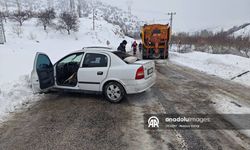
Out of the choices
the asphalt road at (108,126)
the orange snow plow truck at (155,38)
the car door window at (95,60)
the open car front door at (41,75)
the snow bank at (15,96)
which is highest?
the orange snow plow truck at (155,38)

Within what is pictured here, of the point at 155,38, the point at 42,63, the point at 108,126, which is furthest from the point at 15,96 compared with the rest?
the point at 155,38

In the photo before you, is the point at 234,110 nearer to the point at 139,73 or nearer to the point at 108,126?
the point at 139,73

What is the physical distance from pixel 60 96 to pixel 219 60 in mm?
12893

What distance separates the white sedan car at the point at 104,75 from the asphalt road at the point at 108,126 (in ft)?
1.40

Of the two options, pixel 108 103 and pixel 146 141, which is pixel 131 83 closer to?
pixel 108 103

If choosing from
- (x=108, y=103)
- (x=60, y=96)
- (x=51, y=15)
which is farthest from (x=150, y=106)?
(x=51, y=15)


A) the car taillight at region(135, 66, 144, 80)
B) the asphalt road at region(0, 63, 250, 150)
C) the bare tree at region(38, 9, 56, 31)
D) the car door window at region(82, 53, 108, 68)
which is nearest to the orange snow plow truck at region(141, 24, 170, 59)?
the asphalt road at region(0, 63, 250, 150)

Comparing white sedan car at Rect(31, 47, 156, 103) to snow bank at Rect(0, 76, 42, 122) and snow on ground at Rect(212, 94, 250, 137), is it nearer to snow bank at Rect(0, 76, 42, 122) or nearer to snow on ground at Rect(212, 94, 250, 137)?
snow bank at Rect(0, 76, 42, 122)

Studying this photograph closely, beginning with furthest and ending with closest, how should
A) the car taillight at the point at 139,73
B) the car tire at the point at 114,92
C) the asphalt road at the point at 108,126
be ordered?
the car tire at the point at 114,92
the car taillight at the point at 139,73
the asphalt road at the point at 108,126

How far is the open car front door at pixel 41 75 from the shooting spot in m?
5.29

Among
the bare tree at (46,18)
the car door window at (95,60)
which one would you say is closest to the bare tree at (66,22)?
the bare tree at (46,18)

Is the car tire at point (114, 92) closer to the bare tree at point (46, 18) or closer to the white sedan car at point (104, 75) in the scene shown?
the white sedan car at point (104, 75)

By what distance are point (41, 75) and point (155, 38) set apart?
1253cm

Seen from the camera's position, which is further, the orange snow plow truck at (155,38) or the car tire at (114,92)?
the orange snow plow truck at (155,38)
